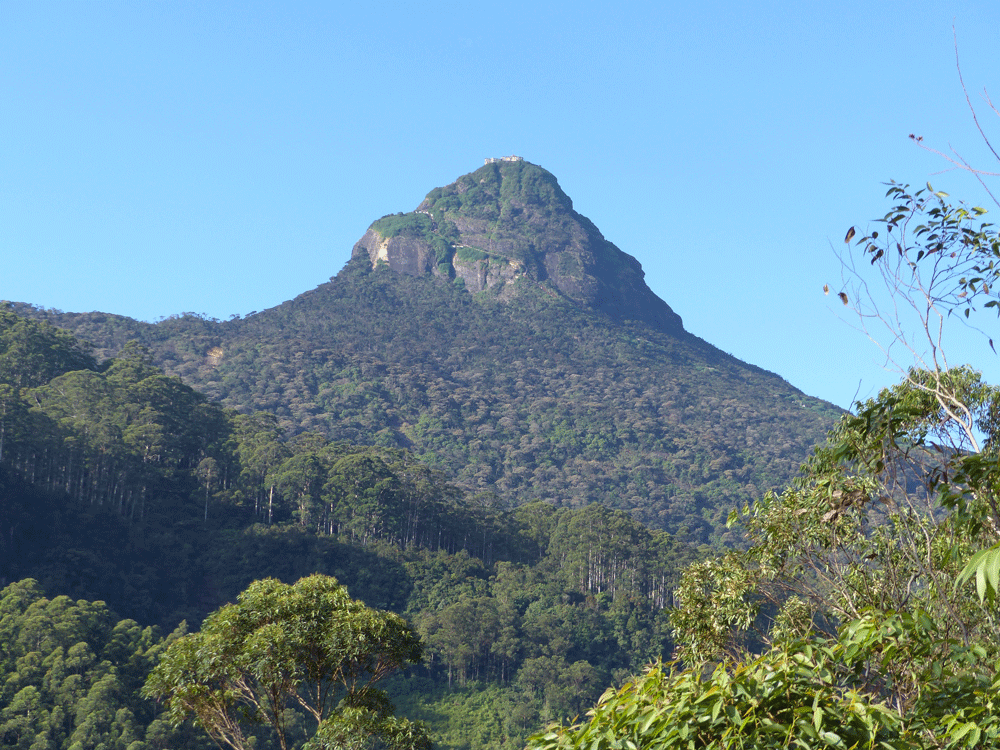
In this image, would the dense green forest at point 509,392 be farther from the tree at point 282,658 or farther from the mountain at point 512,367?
the tree at point 282,658

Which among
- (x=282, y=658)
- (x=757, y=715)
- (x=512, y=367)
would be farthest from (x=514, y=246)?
(x=757, y=715)

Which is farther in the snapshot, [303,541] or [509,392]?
[509,392]

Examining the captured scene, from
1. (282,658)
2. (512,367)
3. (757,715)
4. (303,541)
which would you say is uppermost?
(512,367)

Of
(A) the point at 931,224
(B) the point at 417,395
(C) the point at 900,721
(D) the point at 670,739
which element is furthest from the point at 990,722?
(B) the point at 417,395

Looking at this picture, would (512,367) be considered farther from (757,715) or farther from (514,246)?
(757,715)

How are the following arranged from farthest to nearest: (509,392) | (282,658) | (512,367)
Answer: (512,367)
(509,392)
(282,658)

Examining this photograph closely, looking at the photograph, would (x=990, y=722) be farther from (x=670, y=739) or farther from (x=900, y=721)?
(x=670, y=739)

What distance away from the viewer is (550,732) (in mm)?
4223

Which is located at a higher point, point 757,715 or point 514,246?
point 514,246

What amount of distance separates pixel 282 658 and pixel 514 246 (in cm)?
15978

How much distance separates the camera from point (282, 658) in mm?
12234

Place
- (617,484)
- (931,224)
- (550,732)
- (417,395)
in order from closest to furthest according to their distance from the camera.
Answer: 1. (550,732)
2. (931,224)
3. (617,484)
4. (417,395)

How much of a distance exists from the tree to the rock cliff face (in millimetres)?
148157

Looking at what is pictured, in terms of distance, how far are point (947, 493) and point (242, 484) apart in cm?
5684
